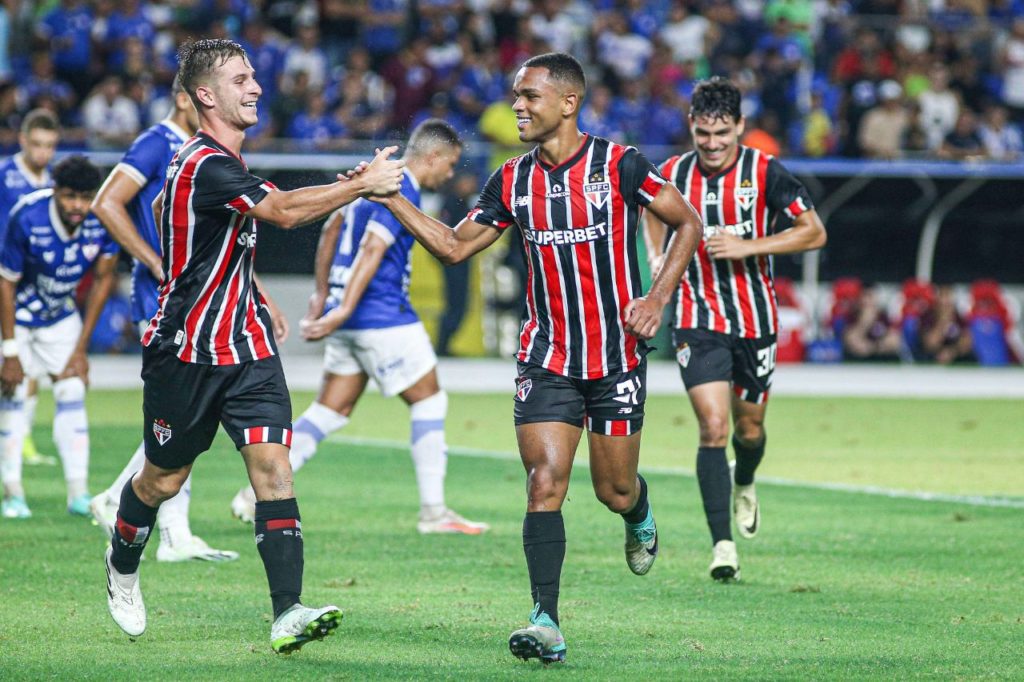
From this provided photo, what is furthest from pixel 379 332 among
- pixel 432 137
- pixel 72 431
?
pixel 72 431

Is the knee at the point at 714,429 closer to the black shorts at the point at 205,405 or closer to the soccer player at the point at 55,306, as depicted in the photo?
the black shorts at the point at 205,405

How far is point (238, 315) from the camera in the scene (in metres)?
5.88

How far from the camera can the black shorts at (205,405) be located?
5.79m

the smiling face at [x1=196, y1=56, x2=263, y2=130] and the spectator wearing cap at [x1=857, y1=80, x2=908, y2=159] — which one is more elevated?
the smiling face at [x1=196, y1=56, x2=263, y2=130]

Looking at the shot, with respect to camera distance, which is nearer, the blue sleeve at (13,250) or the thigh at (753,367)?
the thigh at (753,367)

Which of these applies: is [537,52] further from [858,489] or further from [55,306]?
[55,306]

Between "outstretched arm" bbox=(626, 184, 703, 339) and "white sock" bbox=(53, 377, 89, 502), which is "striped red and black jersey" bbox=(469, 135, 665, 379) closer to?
"outstretched arm" bbox=(626, 184, 703, 339)

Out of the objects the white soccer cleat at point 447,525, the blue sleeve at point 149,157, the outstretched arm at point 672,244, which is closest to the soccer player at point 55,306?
the blue sleeve at point 149,157

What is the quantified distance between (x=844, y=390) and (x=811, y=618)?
11782 millimetres

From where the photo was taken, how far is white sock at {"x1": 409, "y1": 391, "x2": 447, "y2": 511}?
916 cm

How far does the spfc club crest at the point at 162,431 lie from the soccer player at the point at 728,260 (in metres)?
2.88

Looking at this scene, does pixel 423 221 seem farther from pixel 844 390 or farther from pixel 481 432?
pixel 844 390

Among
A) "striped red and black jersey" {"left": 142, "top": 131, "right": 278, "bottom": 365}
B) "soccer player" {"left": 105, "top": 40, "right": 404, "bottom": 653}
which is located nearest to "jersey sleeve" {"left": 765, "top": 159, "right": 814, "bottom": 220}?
"soccer player" {"left": 105, "top": 40, "right": 404, "bottom": 653}

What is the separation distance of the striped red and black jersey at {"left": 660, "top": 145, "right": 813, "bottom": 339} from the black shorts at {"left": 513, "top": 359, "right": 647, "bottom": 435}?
5.90 ft
